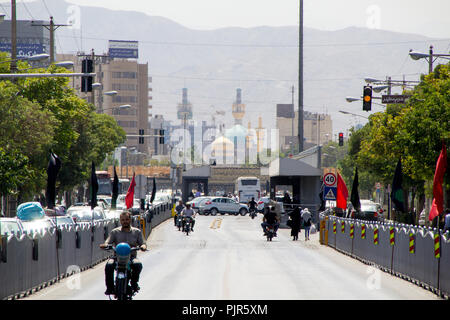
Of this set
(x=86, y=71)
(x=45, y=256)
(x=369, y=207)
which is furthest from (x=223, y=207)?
A: (x=45, y=256)

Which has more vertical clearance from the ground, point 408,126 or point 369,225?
point 408,126

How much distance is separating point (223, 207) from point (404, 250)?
59.4m

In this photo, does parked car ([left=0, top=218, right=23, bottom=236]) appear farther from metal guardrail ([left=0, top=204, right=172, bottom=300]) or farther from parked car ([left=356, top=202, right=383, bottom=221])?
Result: parked car ([left=356, top=202, right=383, bottom=221])

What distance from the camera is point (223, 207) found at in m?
81.3

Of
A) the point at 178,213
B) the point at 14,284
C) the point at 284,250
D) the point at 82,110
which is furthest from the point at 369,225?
the point at 82,110

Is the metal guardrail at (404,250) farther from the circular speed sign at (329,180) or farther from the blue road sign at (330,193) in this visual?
the circular speed sign at (329,180)

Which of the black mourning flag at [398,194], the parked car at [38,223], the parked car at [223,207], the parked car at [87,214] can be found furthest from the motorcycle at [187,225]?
the parked car at [223,207]

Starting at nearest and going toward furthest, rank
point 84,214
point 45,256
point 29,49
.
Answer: point 45,256, point 84,214, point 29,49

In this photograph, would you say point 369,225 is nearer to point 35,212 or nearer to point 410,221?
point 35,212

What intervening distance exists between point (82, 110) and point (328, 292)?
41819 mm

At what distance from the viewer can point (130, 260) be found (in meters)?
14.9

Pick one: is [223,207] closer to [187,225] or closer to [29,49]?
[187,225]

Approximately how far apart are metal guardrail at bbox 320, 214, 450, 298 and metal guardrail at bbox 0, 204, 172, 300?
8.27 metres

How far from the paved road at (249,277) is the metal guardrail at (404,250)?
→ 32 centimetres
